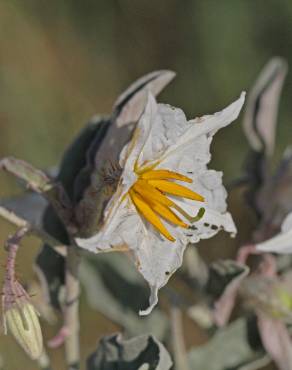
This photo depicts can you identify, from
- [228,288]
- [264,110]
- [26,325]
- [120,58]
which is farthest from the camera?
[120,58]

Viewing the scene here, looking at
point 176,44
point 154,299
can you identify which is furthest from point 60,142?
point 154,299

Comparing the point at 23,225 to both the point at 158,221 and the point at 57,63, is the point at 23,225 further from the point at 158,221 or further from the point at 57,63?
the point at 57,63

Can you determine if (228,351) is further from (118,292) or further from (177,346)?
(118,292)

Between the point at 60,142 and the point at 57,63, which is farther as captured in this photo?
the point at 57,63

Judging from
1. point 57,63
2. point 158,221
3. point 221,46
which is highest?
point 158,221

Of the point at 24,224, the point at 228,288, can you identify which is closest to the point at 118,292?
the point at 228,288

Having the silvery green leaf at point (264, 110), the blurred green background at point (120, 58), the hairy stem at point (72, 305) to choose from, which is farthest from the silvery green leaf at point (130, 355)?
the blurred green background at point (120, 58)

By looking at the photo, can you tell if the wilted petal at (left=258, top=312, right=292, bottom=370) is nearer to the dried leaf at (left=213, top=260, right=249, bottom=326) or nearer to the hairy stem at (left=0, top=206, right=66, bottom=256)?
the dried leaf at (left=213, top=260, right=249, bottom=326)

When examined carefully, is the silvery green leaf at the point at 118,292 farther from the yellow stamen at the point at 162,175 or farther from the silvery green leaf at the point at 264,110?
the yellow stamen at the point at 162,175
